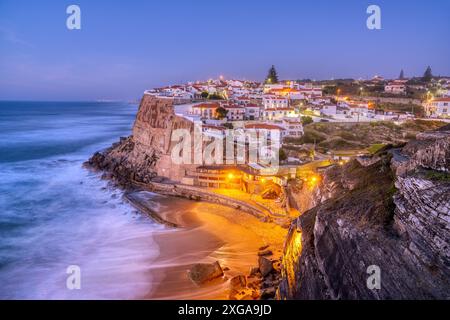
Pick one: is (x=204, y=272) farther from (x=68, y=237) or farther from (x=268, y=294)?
(x=68, y=237)

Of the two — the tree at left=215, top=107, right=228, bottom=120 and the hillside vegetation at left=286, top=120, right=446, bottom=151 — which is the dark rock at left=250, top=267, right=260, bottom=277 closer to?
the hillside vegetation at left=286, top=120, right=446, bottom=151

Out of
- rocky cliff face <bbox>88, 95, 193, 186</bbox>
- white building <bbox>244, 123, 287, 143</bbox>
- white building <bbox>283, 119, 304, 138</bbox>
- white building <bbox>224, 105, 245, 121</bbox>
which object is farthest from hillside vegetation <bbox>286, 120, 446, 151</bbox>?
rocky cliff face <bbox>88, 95, 193, 186</bbox>

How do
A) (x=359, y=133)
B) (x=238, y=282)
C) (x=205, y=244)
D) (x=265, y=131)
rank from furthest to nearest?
(x=359, y=133) → (x=265, y=131) → (x=205, y=244) → (x=238, y=282)

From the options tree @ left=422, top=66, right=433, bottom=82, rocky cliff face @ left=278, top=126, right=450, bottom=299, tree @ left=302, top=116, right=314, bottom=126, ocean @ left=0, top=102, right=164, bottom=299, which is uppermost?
tree @ left=422, top=66, right=433, bottom=82

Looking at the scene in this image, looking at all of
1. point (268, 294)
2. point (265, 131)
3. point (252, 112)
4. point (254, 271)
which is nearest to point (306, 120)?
point (252, 112)

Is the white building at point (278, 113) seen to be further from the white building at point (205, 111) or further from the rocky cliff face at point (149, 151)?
the rocky cliff face at point (149, 151)

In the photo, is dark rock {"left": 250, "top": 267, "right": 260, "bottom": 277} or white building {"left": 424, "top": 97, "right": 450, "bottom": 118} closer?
dark rock {"left": 250, "top": 267, "right": 260, "bottom": 277}

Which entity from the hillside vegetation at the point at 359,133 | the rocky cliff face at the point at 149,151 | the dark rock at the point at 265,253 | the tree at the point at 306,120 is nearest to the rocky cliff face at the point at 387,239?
the dark rock at the point at 265,253
